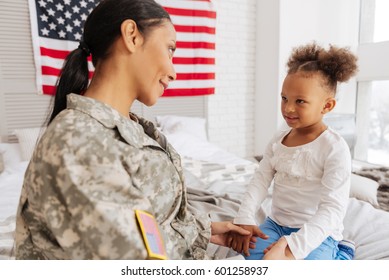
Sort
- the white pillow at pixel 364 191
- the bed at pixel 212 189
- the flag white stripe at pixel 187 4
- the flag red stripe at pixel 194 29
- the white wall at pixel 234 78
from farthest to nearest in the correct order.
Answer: the white wall at pixel 234 78, the flag red stripe at pixel 194 29, the flag white stripe at pixel 187 4, the white pillow at pixel 364 191, the bed at pixel 212 189

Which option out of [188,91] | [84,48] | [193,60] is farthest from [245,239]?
[193,60]

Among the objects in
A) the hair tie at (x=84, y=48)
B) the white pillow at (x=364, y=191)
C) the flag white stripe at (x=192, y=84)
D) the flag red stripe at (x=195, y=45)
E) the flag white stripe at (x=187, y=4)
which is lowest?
the white pillow at (x=364, y=191)

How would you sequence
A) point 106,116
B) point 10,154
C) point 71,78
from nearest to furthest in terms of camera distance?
point 106,116 < point 71,78 < point 10,154

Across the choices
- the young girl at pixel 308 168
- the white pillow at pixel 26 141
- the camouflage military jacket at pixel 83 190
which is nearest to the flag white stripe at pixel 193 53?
the white pillow at pixel 26 141

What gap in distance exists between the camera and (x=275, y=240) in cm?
105

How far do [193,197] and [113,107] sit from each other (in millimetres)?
962

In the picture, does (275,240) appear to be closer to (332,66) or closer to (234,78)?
(332,66)

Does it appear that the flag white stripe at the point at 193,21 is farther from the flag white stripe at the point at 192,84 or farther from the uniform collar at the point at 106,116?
the uniform collar at the point at 106,116

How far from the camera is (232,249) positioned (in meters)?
1.09

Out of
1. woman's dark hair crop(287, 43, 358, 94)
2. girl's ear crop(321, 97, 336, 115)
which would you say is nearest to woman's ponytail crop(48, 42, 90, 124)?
woman's dark hair crop(287, 43, 358, 94)

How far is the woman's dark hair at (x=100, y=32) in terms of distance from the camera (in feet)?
2.39

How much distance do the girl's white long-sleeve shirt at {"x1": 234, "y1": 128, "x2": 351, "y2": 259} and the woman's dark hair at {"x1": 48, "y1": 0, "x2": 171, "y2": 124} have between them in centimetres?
63

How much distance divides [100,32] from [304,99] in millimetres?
694

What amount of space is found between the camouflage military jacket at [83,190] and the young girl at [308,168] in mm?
556
